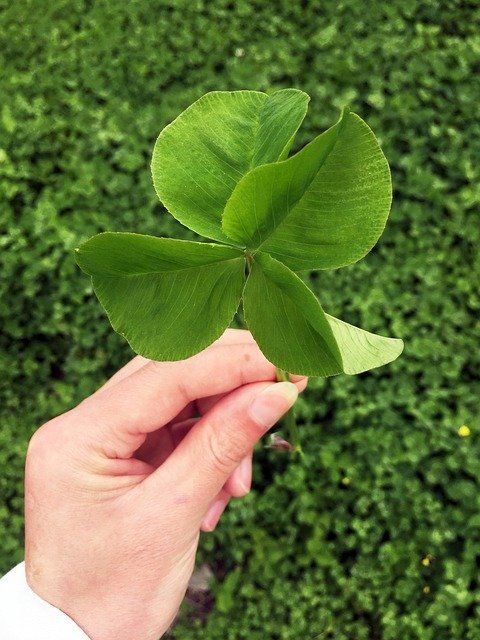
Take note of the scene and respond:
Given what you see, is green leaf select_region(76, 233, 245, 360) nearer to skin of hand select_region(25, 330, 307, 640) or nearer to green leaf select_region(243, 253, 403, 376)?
green leaf select_region(243, 253, 403, 376)

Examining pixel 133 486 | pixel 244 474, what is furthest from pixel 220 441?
pixel 244 474

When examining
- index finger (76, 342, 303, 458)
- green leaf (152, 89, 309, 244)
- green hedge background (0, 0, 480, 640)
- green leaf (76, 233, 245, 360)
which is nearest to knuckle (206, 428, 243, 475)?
index finger (76, 342, 303, 458)

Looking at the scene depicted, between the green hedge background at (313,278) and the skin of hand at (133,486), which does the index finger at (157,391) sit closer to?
the skin of hand at (133,486)

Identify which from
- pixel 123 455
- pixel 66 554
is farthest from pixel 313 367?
pixel 66 554

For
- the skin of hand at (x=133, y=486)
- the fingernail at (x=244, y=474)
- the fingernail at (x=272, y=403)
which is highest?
the fingernail at (x=272, y=403)

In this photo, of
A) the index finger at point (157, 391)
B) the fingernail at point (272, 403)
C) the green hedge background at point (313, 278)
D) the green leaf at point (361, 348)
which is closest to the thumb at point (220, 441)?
the fingernail at point (272, 403)

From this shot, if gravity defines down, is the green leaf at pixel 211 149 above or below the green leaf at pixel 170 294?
above
